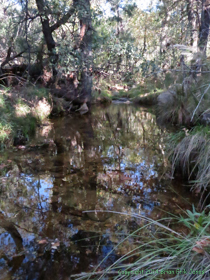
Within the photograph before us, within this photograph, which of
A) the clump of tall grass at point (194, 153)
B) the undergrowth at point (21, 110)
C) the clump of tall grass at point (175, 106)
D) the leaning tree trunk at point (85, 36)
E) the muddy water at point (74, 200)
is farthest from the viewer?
the leaning tree trunk at point (85, 36)

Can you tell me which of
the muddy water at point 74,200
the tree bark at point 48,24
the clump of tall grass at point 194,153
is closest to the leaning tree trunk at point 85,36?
the tree bark at point 48,24

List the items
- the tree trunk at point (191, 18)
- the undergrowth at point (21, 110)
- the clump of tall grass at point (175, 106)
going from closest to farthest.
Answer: the undergrowth at point (21, 110) → the tree trunk at point (191, 18) → the clump of tall grass at point (175, 106)

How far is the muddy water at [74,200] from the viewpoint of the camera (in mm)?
2250

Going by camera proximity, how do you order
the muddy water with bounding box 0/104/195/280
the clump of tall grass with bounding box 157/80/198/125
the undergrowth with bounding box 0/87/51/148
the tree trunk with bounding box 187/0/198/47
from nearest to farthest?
1. the muddy water with bounding box 0/104/195/280
2. the undergrowth with bounding box 0/87/51/148
3. the tree trunk with bounding box 187/0/198/47
4. the clump of tall grass with bounding box 157/80/198/125

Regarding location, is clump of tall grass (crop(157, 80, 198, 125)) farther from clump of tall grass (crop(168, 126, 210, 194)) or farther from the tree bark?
the tree bark

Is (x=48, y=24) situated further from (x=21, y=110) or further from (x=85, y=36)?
(x=21, y=110)

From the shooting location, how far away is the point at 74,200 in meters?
3.28

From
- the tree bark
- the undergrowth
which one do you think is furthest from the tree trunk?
the undergrowth

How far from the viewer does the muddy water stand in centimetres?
225

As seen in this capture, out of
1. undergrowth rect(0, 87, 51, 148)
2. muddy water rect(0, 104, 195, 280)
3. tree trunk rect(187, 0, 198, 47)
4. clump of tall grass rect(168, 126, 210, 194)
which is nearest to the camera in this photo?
muddy water rect(0, 104, 195, 280)

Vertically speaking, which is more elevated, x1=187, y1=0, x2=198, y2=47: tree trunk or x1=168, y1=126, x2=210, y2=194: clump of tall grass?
x1=187, y1=0, x2=198, y2=47: tree trunk

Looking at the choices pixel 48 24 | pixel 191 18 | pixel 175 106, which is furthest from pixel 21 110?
pixel 191 18

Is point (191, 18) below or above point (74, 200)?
above

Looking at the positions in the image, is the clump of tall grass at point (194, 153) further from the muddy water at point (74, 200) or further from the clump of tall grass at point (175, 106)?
the clump of tall grass at point (175, 106)
